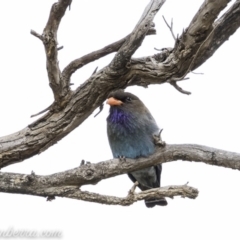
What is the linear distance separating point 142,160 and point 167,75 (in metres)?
0.51

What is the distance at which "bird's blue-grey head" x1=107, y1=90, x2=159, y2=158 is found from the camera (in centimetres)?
391

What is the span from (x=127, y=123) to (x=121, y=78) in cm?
72

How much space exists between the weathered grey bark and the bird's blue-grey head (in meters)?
0.46

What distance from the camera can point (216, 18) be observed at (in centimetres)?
321

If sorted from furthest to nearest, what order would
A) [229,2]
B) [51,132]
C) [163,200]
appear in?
[163,200] < [51,132] < [229,2]

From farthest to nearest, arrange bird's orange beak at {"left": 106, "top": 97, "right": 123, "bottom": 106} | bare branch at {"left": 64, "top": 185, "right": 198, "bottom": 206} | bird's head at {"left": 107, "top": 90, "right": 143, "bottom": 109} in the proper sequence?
bird's head at {"left": 107, "top": 90, "right": 143, "bottom": 109} → bird's orange beak at {"left": 106, "top": 97, "right": 123, "bottom": 106} → bare branch at {"left": 64, "top": 185, "right": 198, "bottom": 206}

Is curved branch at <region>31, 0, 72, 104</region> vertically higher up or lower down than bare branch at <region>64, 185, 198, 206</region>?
higher up

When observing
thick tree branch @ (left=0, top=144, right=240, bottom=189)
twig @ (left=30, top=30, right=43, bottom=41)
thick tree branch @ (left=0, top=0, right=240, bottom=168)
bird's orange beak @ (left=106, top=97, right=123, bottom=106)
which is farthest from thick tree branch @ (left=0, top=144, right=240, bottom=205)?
twig @ (left=30, top=30, right=43, bottom=41)

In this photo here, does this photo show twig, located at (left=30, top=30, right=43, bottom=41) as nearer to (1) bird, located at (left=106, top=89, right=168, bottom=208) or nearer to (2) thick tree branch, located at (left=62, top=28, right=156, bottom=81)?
(2) thick tree branch, located at (left=62, top=28, right=156, bottom=81)

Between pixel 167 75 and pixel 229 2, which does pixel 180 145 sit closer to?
pixel 167 75

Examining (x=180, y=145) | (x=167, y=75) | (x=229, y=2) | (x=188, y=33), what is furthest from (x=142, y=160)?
(x=229, y=2)

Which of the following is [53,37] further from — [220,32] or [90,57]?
[220,32]

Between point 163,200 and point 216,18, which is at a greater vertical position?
point 216,18

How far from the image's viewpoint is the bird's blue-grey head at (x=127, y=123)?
3.91 m
